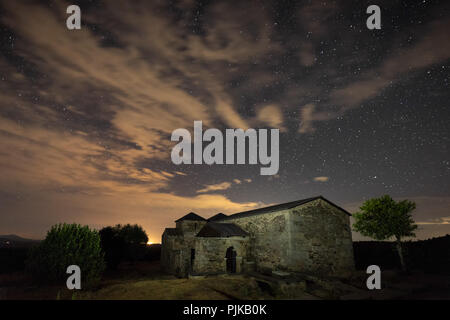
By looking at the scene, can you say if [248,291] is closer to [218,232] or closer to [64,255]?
[218,232]

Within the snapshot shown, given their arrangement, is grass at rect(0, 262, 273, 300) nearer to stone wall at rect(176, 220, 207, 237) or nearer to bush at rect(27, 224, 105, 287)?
bush at rect(27, 224, 105, 287)

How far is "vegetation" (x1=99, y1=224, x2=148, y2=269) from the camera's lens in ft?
95.8

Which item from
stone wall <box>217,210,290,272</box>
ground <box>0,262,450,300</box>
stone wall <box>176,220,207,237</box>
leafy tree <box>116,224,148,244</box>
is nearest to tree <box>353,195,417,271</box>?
ground <box>0,262,450,300</box>

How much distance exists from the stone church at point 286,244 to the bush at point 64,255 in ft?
26.4

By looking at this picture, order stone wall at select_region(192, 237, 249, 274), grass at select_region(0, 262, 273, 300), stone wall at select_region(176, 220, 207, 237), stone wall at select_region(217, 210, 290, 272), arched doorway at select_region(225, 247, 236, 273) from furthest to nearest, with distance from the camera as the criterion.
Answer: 1. stone wall at select_region(176, 220, 207, 237)
2. arched doorway at select_region(225, 247, 236, 273)
3. stone wall at select_region(192, 237, 249, 274)
4. stone wall at select_region(217, 210, 290, 272)
5. grass at select_region(0, 262, 273, 300)

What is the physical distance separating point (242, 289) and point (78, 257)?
12.8 meters

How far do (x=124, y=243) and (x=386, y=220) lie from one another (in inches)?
1207

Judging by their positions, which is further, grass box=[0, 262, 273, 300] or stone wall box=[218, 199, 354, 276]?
stone wall box=[218, 199, 354, 276]

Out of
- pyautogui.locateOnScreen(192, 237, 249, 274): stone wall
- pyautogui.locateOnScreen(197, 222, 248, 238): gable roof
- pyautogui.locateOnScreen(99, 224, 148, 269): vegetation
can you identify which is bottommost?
pyautogui.locateOnScreen(99, 224, 148, 269): vegetation

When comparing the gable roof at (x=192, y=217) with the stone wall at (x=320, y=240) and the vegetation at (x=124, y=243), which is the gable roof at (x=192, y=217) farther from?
the stone wall at (x=320, y=240)

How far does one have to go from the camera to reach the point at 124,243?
102 ft

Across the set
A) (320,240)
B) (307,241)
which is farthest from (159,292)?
(320,240)
